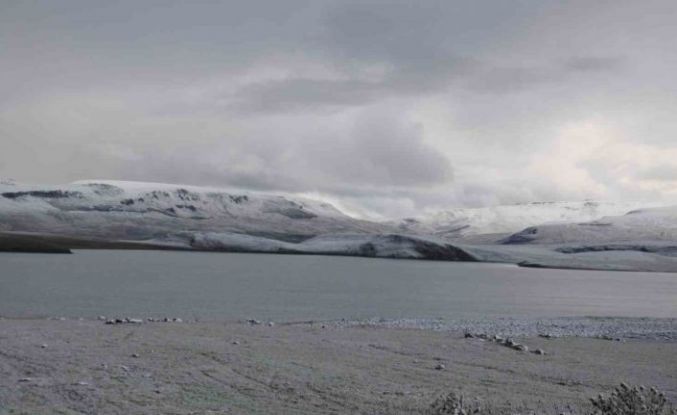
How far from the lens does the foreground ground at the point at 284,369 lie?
1266 cm

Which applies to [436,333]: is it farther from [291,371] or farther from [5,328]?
[5,328]

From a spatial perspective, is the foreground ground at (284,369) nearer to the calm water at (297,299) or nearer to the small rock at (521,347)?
the small rock at (521,347)

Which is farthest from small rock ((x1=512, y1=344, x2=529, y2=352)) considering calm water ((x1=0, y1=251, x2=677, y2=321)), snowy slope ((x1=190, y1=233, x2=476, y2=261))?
snowy slope ((x1=190, y1=233, x2=476, y2=261))

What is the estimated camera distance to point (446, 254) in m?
131

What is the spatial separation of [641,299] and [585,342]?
32533mm

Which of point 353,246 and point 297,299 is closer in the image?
point 297,299

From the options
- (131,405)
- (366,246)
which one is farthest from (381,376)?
(366,246)

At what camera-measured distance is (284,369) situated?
16.2 meters

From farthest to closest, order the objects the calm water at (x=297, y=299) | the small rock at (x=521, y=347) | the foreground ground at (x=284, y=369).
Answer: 1. the calm water at (x=297, y=299)
2. the small rock at (x=521, y=347)
3. the foreground ground at (x=284, y=369)

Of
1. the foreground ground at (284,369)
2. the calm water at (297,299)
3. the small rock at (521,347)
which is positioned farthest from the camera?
the calm water at (297,299)

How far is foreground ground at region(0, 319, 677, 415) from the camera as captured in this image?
12.7 metres

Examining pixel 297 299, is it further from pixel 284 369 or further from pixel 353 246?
pixel 353 246

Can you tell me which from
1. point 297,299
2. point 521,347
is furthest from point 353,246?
point 521,347

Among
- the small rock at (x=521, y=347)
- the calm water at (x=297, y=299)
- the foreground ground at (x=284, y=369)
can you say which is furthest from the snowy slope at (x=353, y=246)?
the small rock at (x=521, y=347)
